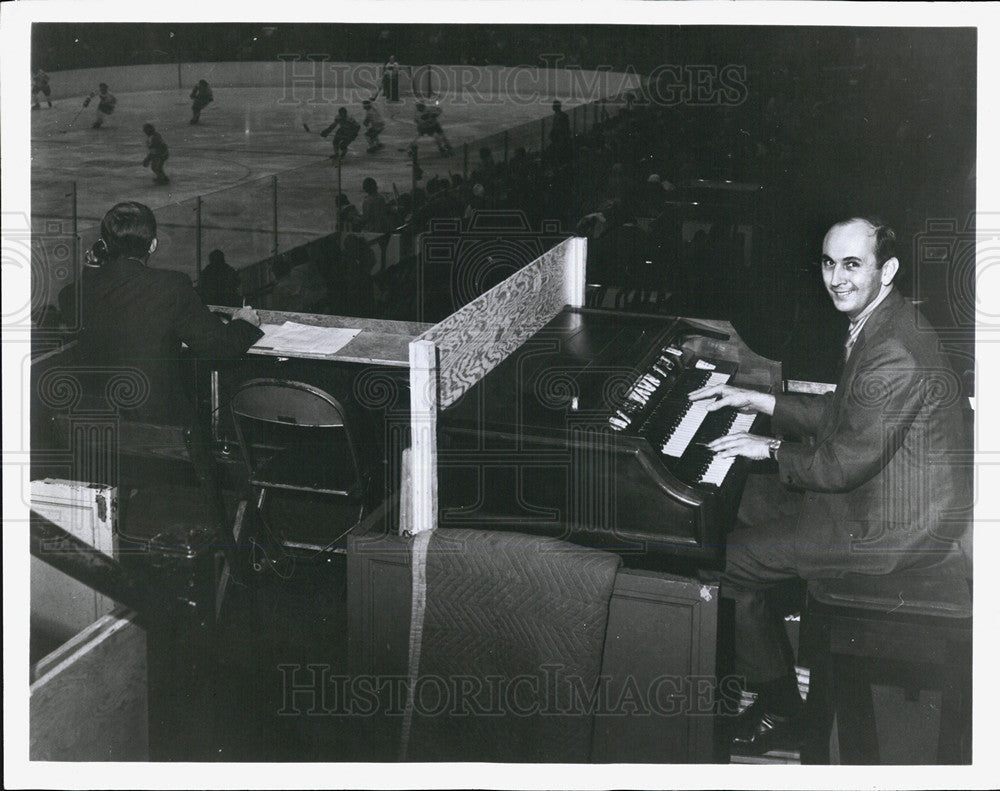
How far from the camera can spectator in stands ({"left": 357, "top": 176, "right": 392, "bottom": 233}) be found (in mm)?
8734

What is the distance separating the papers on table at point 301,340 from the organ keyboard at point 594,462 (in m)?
0.80

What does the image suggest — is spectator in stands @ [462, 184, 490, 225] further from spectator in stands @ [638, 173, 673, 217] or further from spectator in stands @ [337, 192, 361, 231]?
spectator in stands @ [638, 173, 673, 217]

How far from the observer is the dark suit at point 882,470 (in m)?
2.48

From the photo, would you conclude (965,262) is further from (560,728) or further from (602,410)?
(560,728)

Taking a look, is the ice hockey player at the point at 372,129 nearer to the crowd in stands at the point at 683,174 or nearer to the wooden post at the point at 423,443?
the crowd in stands at the point at 683,174

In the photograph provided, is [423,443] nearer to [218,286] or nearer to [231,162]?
[218,286]

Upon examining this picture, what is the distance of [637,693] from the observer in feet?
8.33

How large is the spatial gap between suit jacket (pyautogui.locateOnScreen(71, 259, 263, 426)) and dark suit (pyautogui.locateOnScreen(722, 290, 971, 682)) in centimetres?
191


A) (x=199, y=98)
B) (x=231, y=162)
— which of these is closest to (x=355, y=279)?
(x=231, y=162)

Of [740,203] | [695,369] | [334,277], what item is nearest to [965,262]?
[695,369]

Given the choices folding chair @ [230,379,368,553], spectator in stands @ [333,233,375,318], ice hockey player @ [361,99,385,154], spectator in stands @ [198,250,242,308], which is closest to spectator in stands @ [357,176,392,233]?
spectator in stands @ [333,233,375,318]

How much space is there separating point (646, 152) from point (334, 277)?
5.85m

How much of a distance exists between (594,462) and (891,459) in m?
0.75

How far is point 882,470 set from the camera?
2.53 m
